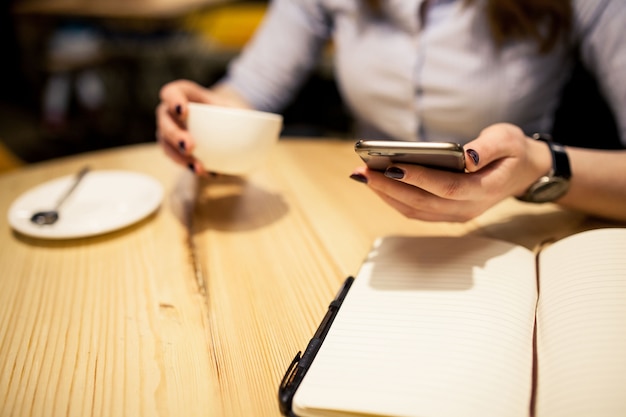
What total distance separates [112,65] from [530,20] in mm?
2727

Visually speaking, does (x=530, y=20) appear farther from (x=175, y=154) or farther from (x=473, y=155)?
(x=175, y=154)

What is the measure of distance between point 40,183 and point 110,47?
2.22 m

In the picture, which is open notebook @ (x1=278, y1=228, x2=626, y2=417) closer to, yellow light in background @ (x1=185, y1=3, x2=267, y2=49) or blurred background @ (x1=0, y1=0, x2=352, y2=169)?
blurred background @ (x1=0, y1=0, x2=352, y2=169)

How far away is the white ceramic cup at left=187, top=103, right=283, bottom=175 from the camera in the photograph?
2.02 feet

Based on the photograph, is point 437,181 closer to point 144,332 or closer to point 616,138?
point 144,332

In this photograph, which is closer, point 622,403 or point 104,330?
point 622,403

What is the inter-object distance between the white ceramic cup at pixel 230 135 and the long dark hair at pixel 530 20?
0.42 m

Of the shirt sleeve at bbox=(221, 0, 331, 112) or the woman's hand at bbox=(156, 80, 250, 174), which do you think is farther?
the shirt sleeve at bbox=(221, 0, 331, 112)

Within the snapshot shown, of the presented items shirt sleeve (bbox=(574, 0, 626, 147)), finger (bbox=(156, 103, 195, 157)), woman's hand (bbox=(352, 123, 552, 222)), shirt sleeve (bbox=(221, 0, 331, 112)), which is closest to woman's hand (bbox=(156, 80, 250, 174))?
finger (bbox=(156, 103, 195, 157))

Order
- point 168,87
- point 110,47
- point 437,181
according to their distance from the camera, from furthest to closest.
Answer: point 110,47 → point 168,87 → point 437,181

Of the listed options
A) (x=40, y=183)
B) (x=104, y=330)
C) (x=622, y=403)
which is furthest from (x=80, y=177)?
(x=622, y=403)

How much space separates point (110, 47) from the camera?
8.94 feet

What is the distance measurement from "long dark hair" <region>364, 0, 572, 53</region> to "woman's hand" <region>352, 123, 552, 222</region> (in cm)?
29

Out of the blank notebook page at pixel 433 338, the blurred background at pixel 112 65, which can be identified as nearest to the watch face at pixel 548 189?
the blank notebook page at pixel 433 338
